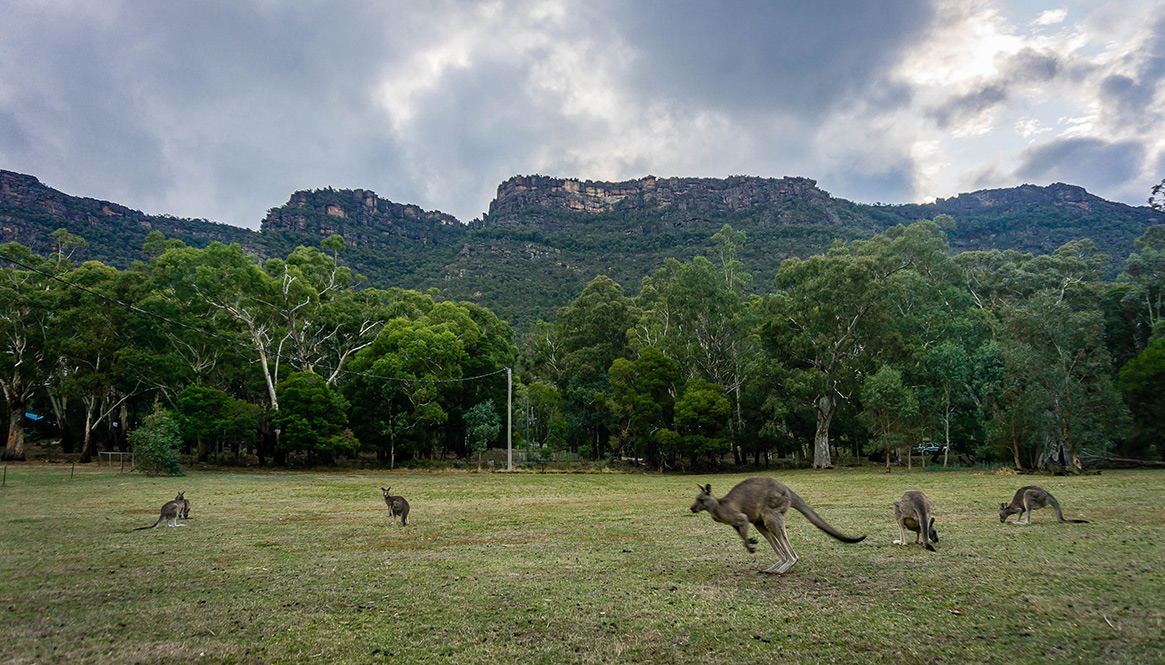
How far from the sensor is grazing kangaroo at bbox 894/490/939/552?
28.0 feet

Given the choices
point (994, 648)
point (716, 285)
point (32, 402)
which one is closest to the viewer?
point (994, 648)

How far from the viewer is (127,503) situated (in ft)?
57.2

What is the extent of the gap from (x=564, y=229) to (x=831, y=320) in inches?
4831

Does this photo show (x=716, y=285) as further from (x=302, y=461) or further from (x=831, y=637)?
(x=831, y=637)

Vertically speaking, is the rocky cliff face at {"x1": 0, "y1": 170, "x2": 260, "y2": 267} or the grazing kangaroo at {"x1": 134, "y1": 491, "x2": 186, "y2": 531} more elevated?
the rocky cliff face at {"x1": 0, "y1": 170, "x2": 260, "y2": 267}

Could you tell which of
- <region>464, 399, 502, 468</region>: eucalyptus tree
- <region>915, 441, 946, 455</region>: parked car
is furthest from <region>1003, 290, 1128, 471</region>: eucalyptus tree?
<region>464, 399, 502, 468</region>: eucalyptus tree

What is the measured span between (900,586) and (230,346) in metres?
47.6

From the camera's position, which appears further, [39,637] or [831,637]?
[39,637]

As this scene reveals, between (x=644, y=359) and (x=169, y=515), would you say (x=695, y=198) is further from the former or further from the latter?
(x=169, y=515)

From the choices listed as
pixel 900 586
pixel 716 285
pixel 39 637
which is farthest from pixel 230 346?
pixel 900 586

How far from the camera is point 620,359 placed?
41562 millimetres

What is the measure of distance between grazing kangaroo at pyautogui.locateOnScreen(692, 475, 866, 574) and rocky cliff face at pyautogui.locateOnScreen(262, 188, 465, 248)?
133 metres

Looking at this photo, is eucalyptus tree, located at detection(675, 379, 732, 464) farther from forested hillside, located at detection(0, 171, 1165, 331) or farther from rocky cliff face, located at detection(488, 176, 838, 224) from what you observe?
rocky cliff face, located at detection(488, 176, 838, 224)

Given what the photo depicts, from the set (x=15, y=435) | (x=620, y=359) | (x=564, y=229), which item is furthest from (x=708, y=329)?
(x=564, y=229)
